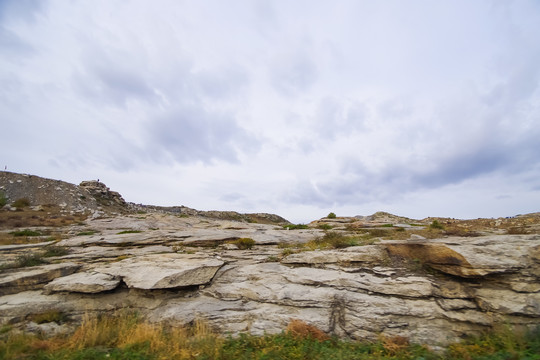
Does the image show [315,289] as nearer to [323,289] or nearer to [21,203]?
[323,289]

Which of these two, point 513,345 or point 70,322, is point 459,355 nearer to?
point 513,345

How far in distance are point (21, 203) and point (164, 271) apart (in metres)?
44.2

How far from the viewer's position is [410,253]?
1064 cm

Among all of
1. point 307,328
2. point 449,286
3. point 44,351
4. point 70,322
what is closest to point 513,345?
point 449,286

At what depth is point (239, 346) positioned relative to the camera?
7.18m

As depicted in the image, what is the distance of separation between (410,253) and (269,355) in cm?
772

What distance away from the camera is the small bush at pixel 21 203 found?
36.9 metres

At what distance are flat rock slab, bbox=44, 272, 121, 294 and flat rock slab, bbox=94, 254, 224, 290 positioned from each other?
0.36 metres

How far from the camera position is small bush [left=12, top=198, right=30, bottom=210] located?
36906 mm

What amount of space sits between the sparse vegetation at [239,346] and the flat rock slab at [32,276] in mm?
2845

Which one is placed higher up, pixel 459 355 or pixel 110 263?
pixel 110 263

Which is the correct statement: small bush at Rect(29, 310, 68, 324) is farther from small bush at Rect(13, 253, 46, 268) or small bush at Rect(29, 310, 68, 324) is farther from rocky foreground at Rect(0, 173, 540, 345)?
small bush at Rect(13, 253, 46, 268)

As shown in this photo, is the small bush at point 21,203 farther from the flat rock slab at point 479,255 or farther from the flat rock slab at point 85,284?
the flat rock slab at point 479,255

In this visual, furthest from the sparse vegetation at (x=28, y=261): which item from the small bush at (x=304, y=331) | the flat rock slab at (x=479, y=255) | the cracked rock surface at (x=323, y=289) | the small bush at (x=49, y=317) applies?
the flat rock slab at (x=479, y=255)
